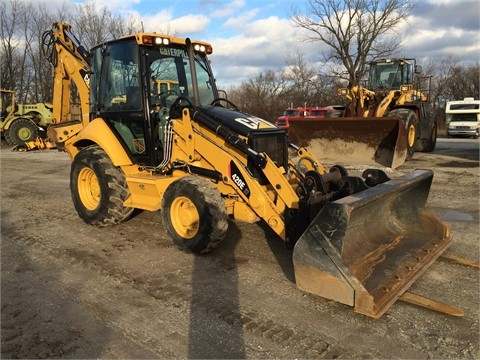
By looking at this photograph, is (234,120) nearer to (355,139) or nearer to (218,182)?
(218,182)

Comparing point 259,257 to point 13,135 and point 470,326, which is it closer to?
point 470,326

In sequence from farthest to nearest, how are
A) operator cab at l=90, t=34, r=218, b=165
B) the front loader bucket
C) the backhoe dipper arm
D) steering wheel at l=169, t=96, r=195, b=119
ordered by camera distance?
1. the backhoe dipper arm
2. operator cab at l=90, t=34, r=218, b=165
3. steering wheel at l=169, t=96, r=195, b=119
4. the front loader bucket

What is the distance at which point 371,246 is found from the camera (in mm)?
4176

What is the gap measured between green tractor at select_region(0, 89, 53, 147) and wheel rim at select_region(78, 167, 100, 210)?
1456 centimetres

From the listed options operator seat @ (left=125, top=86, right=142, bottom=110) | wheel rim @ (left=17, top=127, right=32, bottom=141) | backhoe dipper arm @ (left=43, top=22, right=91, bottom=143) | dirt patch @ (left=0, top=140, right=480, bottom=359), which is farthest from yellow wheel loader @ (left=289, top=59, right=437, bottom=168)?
wheel rim @ (left=17, top=127, right=32, bottom=141)

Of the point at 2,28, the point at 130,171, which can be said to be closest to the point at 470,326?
the point at 130,171

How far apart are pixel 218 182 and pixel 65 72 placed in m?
3.75

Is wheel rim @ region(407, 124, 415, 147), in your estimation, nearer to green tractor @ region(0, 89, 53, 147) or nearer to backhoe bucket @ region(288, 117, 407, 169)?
backhoe bucket @ region(288, 117, 407, 169)

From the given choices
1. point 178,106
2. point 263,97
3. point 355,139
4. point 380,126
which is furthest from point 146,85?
point 263,97

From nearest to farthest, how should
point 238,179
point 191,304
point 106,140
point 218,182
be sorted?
point 191,304, point 238,179, point 218,182, point 106,140

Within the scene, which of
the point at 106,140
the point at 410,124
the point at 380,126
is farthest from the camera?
the point at 410,124

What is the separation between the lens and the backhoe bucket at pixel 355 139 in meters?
10.3

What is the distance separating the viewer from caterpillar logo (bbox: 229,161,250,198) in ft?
14.7

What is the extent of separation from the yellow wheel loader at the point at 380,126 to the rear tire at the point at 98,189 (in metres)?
6.76
